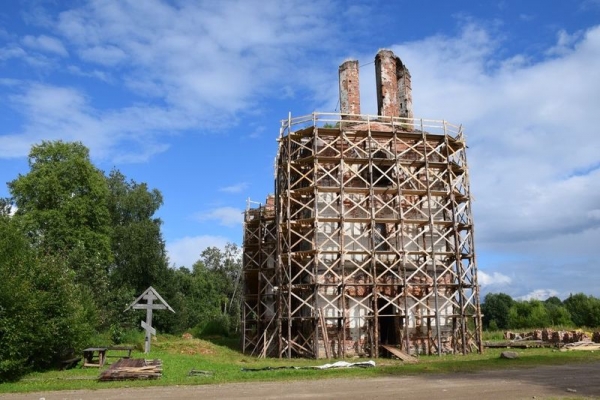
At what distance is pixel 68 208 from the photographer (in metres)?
33.5

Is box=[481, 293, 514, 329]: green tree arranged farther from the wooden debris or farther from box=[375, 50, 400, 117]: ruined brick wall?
box=[375, 50, 400, 117]: ruined brick wall

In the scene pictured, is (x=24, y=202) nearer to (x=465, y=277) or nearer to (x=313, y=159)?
(x=313, y=159)

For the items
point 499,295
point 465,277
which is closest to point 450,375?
point 465,277

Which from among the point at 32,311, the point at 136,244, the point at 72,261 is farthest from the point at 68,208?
the point at 32,311

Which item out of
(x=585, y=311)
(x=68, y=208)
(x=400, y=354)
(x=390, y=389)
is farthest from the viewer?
(x=585, y=311)

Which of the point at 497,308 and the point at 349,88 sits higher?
the point at 349,88

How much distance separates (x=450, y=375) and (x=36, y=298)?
42.9ft

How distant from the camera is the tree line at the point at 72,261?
50.9 feet

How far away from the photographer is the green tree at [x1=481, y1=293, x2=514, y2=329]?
239 ft

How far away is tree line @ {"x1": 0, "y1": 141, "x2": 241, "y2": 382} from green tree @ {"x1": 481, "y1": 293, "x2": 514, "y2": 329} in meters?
45.1

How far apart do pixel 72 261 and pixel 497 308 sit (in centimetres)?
6196

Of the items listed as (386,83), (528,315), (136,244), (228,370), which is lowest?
(228,370)

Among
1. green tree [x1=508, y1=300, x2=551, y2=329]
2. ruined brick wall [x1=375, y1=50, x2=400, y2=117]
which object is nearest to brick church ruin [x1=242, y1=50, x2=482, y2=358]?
ruined brick wall [x1=375, y1=50, x2=400, y2=117]

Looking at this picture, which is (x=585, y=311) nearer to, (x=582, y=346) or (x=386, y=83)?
(x=582, y=346)
